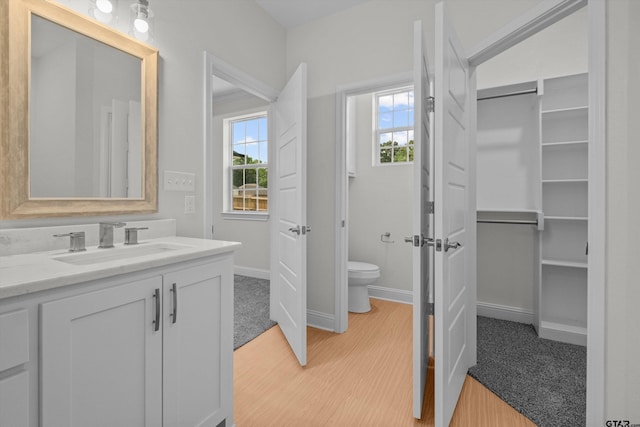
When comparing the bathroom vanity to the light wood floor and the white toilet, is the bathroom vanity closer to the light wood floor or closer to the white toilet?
the light wood floor

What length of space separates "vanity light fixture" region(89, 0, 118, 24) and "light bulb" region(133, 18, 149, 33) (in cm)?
10

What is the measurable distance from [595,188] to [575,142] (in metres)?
1.53

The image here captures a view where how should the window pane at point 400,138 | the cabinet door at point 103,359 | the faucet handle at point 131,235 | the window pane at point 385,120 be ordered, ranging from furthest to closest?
the window pane at point 385,120, the window pane at point 400,138, the faucet handle at point 131,235, the cabinet door at point 103,359

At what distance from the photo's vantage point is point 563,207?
2.54 m

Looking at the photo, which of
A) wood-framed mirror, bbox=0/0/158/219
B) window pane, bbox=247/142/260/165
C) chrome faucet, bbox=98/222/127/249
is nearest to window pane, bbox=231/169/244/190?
window pane, bbox=247/142/260/165

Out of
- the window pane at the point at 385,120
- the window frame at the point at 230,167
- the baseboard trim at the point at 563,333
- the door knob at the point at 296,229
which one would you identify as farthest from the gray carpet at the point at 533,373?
the window frame at the point at 230,167

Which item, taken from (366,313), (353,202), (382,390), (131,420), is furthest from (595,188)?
(353,202)

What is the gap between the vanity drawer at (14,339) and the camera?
2.41 ft

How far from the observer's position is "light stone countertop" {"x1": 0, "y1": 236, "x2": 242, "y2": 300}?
30.7 inches

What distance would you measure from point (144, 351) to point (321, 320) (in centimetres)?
189

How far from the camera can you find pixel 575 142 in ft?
7.71

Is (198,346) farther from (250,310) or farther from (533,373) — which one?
(533,373)

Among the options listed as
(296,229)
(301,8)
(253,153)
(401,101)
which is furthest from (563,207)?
(253,153)

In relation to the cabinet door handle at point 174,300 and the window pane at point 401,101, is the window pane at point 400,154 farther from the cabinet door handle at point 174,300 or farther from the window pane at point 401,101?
the cabinet door handle at point 174,300
